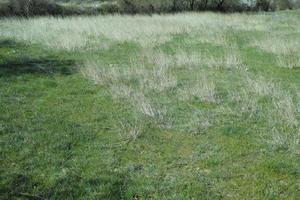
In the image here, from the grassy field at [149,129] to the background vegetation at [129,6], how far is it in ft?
55.8

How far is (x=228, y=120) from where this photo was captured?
20.1 ft

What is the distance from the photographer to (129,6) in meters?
33.1

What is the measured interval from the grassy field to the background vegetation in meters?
17.0

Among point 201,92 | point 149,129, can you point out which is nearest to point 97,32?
point 201,92

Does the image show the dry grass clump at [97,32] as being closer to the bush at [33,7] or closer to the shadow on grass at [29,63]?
the shadow on grass at [29,63]

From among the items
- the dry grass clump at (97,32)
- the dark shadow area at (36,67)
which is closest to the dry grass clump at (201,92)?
the dark shadow area at (36,67)

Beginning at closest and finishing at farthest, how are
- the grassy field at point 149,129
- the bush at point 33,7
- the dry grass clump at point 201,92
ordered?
the grassy field at point 149,129 < the dry grass clump at point 201,92 < the bush at point 33,7

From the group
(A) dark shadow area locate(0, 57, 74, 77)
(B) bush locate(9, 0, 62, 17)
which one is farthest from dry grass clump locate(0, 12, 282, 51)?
A: (B) bush locate(9, 0, 62, 17)

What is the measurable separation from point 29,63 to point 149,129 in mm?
7381

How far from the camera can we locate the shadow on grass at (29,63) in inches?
386

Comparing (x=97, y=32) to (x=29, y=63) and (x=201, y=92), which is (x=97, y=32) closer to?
(x=29, y=63)

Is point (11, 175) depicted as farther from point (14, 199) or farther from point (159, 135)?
point (159, 135)

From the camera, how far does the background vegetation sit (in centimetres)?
2569

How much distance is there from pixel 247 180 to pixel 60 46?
1171 cm
